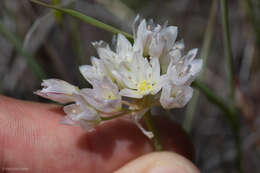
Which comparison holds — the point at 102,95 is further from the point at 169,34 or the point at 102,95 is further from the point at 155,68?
the point at 169,34

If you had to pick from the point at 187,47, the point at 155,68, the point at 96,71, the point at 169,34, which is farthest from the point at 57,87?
the point at 187,47

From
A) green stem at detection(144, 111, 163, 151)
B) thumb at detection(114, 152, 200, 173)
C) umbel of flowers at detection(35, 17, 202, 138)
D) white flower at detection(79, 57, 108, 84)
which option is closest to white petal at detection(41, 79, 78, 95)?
umbel of flowers at detection(35, 17, 202, 138)

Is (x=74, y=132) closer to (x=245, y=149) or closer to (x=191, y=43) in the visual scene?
(x=245, y=149)

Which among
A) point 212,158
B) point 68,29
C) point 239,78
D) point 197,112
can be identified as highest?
point 68,29

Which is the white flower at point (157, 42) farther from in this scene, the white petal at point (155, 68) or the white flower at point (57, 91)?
the white flower at point (57, 91)

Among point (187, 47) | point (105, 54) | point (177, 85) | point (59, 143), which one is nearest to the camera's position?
point (177, 85)

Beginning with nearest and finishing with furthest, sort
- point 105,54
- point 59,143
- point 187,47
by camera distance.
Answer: point 105,54
point 59,143
point 187,47

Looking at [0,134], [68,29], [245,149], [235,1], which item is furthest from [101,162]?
[235,1]
